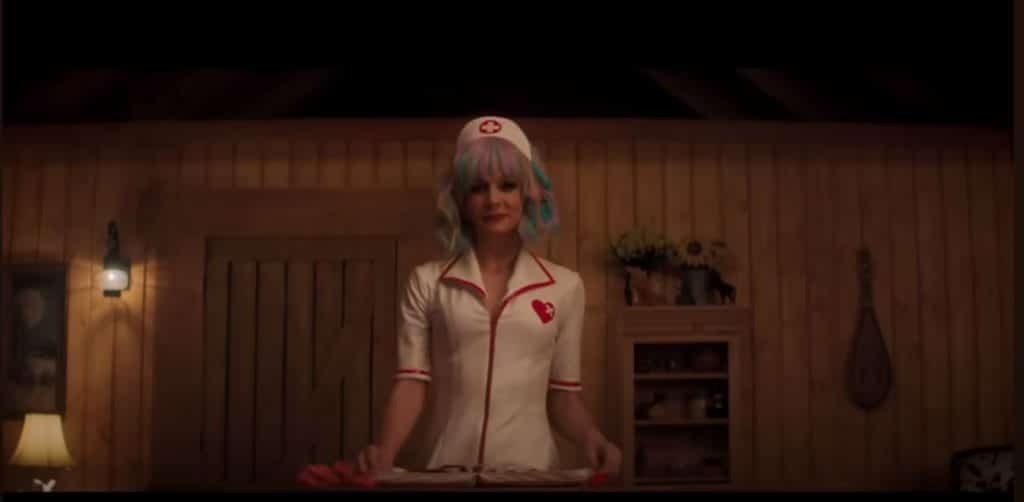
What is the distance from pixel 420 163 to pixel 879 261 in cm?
89

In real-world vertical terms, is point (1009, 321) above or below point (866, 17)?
below

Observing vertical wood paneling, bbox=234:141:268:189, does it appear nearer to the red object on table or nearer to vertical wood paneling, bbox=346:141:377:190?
vertical wood paneling, bbox=346:141:377:190

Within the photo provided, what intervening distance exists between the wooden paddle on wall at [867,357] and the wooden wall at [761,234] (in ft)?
0.06

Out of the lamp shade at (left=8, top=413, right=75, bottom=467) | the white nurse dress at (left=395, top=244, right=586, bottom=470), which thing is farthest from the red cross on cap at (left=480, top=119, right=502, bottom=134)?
the lamp shade at (left=8, top=413, right=75, bottom=467)

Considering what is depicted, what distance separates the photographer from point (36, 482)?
2031mm

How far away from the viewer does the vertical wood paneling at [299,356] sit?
1.99 meters

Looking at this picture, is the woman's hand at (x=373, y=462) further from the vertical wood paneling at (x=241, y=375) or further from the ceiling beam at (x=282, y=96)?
the ceiling beam at (x=282, y=96)

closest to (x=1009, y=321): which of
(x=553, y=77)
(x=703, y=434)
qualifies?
(x=703, y=434)

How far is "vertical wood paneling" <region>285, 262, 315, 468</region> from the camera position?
1.99 m

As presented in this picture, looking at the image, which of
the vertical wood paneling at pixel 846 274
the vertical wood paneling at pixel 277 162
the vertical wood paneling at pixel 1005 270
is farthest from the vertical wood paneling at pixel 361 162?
the vertical wood paneling at pixel 1005 270

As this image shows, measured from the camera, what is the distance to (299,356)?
6.59 ft

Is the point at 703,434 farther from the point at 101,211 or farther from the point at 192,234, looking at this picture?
the point at 101,211

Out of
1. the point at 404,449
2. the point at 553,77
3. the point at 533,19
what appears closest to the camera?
the point at 404,449

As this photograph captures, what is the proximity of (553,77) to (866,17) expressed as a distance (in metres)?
0.55
